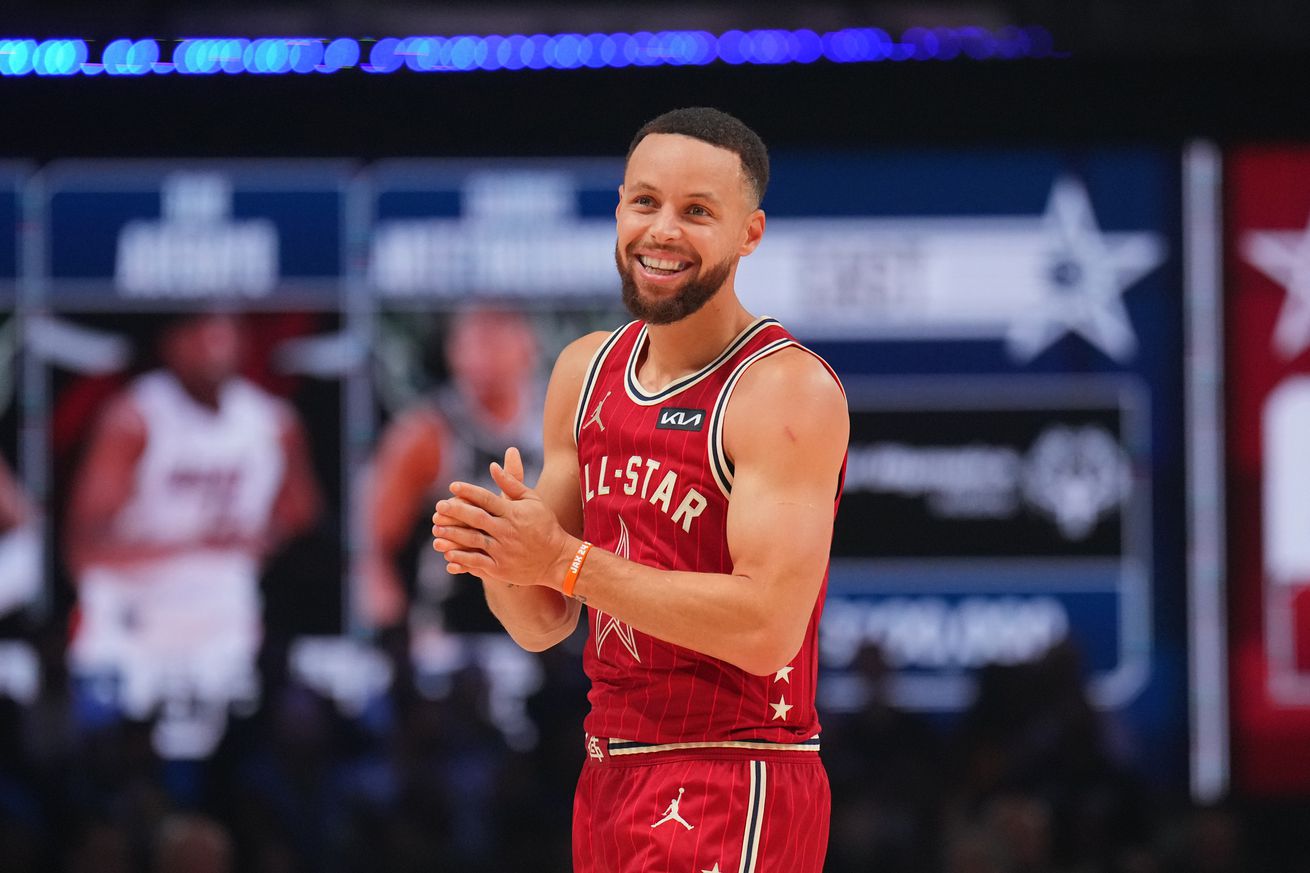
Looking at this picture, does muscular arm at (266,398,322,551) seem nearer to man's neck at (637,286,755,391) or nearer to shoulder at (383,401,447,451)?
shoulder at (383,401,447,451)

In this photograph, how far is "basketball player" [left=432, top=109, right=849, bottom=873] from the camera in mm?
3256

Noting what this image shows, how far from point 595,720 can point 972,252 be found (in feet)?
19.0

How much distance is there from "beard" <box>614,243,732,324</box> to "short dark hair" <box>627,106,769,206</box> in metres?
0.19

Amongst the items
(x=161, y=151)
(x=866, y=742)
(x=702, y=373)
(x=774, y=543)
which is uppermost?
(x=161, y=151)

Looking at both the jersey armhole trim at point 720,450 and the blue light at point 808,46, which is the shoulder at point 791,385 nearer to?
the jersey armhole trim at point 720,450

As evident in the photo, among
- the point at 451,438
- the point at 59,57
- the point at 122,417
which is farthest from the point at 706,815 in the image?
the point at 59,57

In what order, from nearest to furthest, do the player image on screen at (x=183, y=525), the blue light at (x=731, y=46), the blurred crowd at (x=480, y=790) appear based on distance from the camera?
the blurred crowd at (x=480, y=790)
the blue light at (x=731, y=46)
the player image on screen at (x=183, y=525)

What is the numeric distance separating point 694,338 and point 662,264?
179mm

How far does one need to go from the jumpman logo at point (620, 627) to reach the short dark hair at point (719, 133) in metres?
0.71

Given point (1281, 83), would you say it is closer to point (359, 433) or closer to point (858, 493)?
point (858, 493)

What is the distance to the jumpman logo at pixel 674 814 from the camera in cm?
337

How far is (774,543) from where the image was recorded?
326cm

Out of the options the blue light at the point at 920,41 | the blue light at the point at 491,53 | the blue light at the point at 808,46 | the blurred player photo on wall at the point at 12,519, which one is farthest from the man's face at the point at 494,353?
the blue light at the point at 920,41

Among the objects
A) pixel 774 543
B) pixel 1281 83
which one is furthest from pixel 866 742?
pixel 774 543
